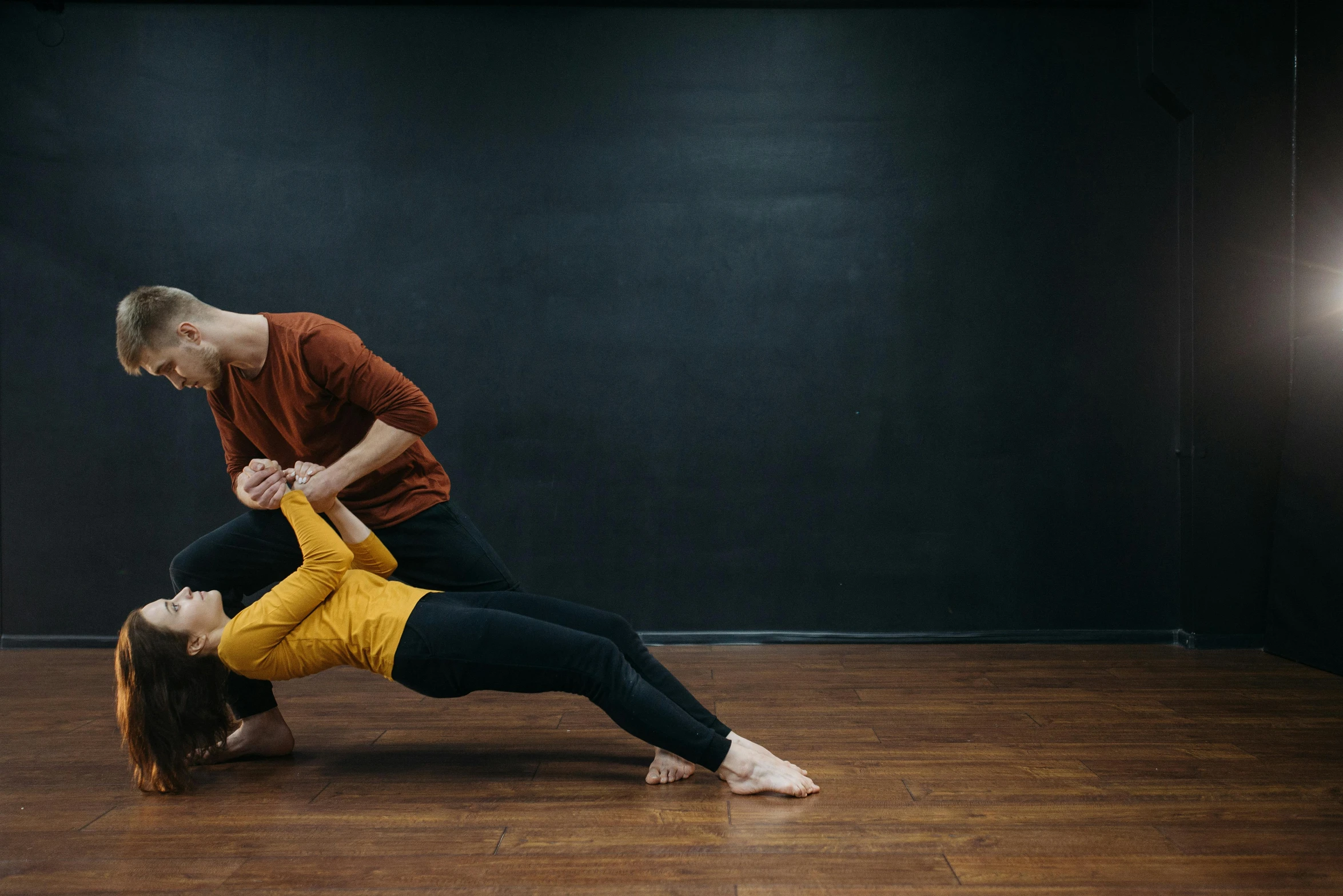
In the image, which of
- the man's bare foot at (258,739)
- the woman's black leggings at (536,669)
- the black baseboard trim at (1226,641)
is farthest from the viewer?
the black baseboard trim at (1226,641)

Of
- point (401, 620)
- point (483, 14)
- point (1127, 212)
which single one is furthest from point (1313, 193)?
point (401, 620)

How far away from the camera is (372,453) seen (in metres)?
2.19

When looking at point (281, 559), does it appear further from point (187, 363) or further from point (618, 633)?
point (618, 633)

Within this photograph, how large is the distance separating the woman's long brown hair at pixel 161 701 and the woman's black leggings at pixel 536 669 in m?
0.48

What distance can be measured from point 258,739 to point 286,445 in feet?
2.52

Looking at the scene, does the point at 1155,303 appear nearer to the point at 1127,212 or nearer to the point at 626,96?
the point at 1127,212

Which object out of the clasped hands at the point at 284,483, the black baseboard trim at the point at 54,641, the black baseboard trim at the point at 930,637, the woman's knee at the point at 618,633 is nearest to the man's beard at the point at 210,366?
the clasped hands at the point at 284,483

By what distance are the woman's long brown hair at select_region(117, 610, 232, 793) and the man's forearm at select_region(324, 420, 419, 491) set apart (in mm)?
505

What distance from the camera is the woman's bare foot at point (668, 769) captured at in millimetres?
2125

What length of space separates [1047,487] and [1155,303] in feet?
2.87

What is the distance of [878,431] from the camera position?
3.71 meters

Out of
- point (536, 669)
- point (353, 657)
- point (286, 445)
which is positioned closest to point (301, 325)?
point (286, 445)

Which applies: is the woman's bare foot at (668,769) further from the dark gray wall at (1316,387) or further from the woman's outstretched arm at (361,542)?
the dark gray wall at (1316,387)

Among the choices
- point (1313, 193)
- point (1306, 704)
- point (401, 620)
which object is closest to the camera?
point (401, 620)
